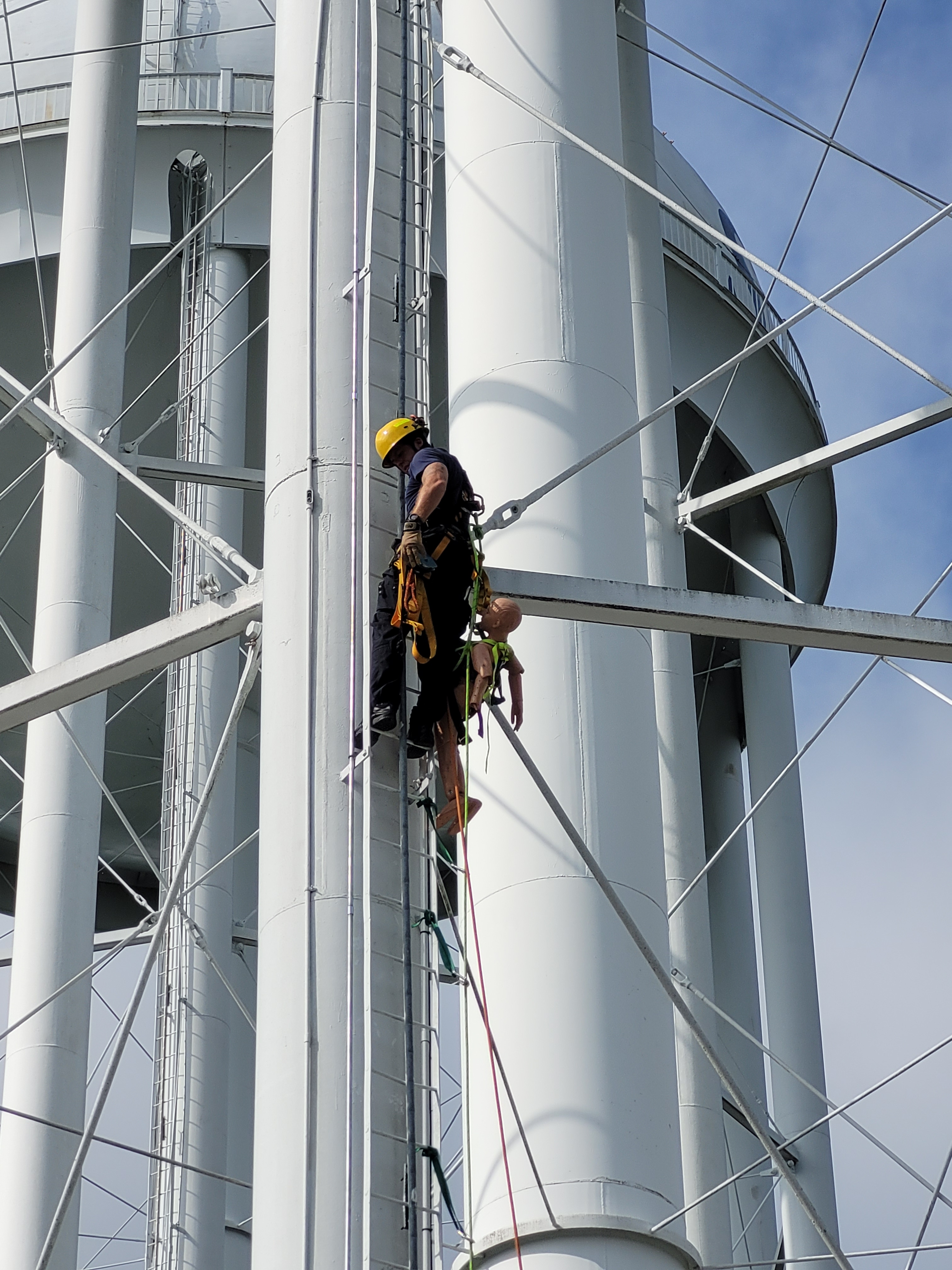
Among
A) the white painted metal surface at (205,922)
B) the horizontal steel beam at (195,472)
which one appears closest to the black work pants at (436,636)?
the horizontal steel beam at (195,472)

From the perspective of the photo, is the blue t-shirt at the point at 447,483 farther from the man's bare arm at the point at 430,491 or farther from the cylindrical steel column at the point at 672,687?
the cylindrical steel column at the point at 672,687

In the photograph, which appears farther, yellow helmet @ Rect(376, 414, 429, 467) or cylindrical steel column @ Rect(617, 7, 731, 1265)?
cylindrical steel column @ Rect(617, 7, 731, 1265)

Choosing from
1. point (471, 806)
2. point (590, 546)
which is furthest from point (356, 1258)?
point (590, 546)

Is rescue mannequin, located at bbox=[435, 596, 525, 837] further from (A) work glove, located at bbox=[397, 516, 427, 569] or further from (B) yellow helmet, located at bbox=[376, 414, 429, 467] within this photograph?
(B) yellow helmet, located at bbox=[376, 414, 429, 467]

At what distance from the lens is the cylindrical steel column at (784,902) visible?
54.6ft

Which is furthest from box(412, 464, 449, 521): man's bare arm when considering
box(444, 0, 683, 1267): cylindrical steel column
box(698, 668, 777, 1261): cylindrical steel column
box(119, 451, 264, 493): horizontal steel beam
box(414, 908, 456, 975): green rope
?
box(698, 668, 777, 1261): cylindrical steel column

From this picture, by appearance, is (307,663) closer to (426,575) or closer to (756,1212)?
(426,575)

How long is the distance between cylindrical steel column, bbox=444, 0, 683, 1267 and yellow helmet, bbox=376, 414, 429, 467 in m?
2.03

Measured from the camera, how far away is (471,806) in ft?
28.1

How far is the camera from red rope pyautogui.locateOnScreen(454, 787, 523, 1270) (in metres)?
7.91

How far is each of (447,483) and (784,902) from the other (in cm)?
1102

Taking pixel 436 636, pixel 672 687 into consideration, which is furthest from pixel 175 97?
pixel 436 636

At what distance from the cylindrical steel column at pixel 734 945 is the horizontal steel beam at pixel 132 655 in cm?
984

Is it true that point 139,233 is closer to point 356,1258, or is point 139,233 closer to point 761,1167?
point 761,1167
